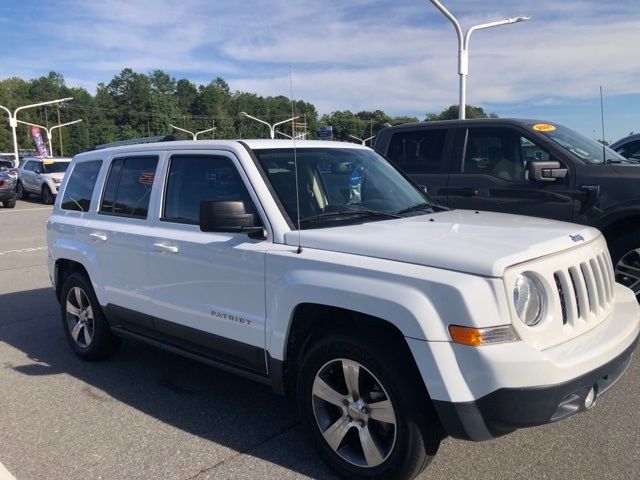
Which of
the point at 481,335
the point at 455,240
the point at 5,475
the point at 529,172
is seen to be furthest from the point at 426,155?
the point at 5,475

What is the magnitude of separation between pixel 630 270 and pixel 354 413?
3.72 meters

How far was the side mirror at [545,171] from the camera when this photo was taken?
5.80m

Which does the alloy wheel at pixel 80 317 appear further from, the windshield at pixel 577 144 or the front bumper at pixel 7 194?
the front bumper at pixel 7 194

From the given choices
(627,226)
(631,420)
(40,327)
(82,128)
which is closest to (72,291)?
(40,327)

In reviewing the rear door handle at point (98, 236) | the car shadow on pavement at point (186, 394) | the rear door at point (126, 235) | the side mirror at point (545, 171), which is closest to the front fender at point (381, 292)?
the car shadow on pavement at point (186, 394)

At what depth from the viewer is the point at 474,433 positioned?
2.72 m

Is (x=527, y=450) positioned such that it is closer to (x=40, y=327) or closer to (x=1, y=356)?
(x=1, y=356)

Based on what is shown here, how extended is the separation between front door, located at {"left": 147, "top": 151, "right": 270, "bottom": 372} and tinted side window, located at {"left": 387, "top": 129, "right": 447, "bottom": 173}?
3.51 metres

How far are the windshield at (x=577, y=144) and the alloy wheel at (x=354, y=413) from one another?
407 centimetres

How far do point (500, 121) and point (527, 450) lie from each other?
3982 millimetres

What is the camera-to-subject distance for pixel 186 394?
4.49 m

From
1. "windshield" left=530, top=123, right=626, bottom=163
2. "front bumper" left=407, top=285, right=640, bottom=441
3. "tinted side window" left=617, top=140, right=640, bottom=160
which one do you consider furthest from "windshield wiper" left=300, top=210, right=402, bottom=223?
"tinted side window" left=617, top=140, right=640, bottom=160

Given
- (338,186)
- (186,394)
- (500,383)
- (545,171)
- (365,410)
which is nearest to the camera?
(500,383)

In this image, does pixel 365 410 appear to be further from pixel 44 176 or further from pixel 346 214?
pixel 44 176
